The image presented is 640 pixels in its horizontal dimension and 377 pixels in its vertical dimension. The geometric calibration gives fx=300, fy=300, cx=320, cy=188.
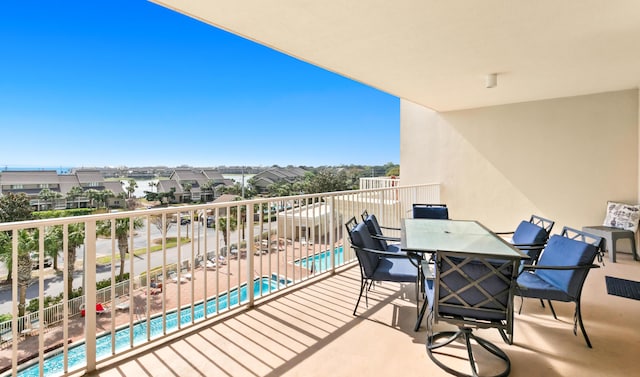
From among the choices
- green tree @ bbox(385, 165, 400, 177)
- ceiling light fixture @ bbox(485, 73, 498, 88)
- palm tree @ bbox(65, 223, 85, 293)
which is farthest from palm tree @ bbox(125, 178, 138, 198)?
green tree @ bbox(385, 165, 400, 177)

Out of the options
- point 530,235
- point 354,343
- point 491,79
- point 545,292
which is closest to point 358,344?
point 354,343

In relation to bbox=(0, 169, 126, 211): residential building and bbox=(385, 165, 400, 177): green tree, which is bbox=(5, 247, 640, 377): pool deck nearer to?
bbox=(0, 169, 126, 211): residential building

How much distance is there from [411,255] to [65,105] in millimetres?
28345

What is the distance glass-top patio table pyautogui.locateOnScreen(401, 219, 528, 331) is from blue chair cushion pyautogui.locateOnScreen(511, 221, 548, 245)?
38cm

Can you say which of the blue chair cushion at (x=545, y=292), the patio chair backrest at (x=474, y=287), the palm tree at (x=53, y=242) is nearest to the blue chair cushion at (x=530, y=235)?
the blue chair cushion at (x=545, y=292)

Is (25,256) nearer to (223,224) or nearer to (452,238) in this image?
(223,224)

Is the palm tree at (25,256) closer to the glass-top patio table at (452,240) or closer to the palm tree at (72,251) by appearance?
the palm tree at (72,251)

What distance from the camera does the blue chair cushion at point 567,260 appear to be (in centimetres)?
212

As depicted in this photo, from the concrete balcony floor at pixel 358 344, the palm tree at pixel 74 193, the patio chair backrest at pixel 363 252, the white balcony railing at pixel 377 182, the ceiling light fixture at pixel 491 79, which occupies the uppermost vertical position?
the ceiling light fixture at pixel 491 79

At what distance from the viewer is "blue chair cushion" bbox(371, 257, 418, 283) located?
2604 mm

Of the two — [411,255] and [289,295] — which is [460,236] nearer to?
[411,255]

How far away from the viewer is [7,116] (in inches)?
683

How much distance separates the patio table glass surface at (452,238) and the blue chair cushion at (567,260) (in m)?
0.34

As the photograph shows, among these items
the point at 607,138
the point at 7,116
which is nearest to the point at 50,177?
the point at 607,138
